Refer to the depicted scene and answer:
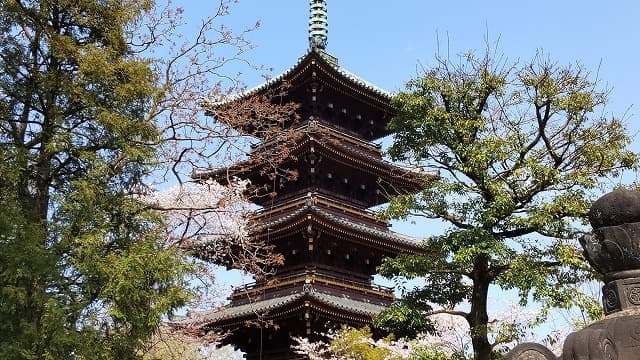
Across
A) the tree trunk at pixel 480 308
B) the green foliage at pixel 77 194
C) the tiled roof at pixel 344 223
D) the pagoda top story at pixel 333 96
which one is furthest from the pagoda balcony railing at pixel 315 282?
the green foliage at pixel 77 194

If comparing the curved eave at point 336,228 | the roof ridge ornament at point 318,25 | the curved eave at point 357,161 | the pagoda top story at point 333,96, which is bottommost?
the curved eave at point 336,228

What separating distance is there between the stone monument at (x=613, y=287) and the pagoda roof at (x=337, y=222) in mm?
13354

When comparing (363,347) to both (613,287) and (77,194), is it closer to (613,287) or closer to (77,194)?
(77,194)

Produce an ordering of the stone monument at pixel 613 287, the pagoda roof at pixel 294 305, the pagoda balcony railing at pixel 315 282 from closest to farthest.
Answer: the stone monument at pixel 613 287 → the pagoda roof at pixel 294 305 → the pagoda balcony railing at pixel 315 282

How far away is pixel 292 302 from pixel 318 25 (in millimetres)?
13674

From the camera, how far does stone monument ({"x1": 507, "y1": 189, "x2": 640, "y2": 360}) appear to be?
15.4 ft

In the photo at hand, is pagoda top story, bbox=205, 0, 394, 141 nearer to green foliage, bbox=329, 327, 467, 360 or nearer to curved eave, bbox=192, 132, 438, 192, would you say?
curved eave, bbox=192, 132, 438, 192

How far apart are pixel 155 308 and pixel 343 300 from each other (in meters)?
11.1

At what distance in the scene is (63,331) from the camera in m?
8.11

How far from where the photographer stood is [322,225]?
19.1 m

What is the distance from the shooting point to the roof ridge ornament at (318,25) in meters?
26.5

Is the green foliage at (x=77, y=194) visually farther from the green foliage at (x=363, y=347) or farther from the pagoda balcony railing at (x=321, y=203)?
the pagoda balcony railing at (x=321, y=203)

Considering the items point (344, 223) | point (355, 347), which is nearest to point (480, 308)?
point (355, 347)

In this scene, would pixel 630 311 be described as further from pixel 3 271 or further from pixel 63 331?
pixel 3 271
